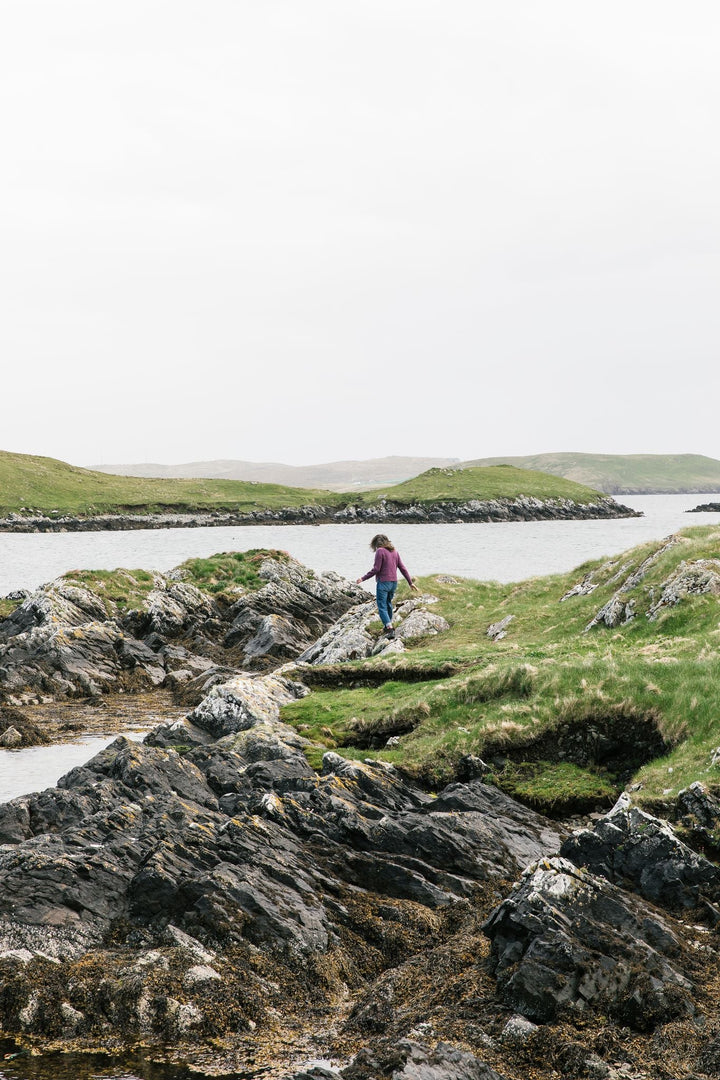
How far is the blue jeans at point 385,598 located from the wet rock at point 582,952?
20.2 metres

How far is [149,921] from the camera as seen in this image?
1265cm

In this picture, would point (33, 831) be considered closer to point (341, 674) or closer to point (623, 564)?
point (341, 674)

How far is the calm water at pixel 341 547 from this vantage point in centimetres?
8419

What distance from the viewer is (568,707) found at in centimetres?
2014

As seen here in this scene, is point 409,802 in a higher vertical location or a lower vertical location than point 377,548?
lower

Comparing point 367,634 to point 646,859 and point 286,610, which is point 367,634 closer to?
point 286,610

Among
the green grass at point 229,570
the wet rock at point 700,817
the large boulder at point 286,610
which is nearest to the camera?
the wet rock at point 700,817

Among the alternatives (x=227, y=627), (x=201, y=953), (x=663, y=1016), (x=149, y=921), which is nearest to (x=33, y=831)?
(x=149, y=921)

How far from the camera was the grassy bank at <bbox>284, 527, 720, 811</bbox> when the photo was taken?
1844 centimetres

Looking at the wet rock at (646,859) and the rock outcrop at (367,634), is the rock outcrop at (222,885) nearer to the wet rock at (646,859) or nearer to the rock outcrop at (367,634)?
the wet rock at (646,859)

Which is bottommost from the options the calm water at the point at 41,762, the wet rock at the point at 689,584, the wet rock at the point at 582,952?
the calm water at the point at 41,762

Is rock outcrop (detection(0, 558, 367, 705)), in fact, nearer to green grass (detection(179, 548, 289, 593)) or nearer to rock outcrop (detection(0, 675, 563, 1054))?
green grass (detection(179, 548, 289, 593))

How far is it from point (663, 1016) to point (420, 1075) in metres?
3.31

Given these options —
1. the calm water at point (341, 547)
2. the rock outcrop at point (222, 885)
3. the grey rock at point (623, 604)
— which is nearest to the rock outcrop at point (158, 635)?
the grey rock at point (623, 604)
